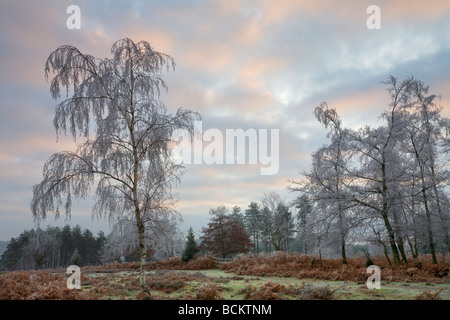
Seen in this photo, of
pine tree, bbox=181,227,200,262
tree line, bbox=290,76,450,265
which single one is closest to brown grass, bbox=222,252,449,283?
tree line, bbox=290,76,450,265

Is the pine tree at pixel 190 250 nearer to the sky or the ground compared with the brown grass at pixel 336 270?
nearer to the ground

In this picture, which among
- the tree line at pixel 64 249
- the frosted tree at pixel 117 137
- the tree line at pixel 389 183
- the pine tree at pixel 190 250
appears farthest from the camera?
the tree line at pixel 64 249

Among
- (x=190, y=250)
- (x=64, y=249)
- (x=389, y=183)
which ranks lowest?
(x=64, y=249)

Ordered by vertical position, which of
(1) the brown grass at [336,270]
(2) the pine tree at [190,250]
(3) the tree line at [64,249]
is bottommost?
(3) the tree line at [64,249]

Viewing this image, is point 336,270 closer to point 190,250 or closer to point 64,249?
point 190,250

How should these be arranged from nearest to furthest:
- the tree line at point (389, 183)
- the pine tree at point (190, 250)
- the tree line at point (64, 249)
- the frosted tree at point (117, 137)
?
the frosted tree at point (117, 137), the tree line at point (389, 183), the pine tree at point (190, 250), the tree line at point (64, 249)

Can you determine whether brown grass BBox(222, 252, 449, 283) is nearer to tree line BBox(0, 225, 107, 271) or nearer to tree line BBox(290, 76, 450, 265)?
tree line BBox(290, 76, 450, 265)

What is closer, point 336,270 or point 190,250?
point 336,270

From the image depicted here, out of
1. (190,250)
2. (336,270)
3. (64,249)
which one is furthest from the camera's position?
(64,249)

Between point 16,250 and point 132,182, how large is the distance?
2620 inches

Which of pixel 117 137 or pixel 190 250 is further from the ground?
pixel 117 137

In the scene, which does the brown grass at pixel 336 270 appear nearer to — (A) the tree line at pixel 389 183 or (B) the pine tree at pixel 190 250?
(A) the tree line at pixel 389 183

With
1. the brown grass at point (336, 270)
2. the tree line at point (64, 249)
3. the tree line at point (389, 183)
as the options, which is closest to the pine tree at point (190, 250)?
the brown grass at point (336, 270)

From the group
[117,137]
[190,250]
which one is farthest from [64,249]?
[117,137]
